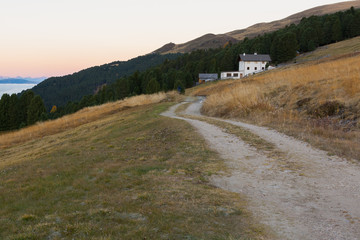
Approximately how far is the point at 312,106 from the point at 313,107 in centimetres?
17

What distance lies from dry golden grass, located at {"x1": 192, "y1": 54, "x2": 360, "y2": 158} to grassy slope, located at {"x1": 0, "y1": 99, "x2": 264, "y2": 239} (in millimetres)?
4864

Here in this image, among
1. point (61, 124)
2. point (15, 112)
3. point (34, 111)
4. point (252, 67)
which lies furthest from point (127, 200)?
point (252, 67)

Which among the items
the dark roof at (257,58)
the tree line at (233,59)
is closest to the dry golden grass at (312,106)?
the tree line at (233,59)

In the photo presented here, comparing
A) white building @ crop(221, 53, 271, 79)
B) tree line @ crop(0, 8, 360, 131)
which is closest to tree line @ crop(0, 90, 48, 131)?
tree line @ crop(0, 8, 360, 131)

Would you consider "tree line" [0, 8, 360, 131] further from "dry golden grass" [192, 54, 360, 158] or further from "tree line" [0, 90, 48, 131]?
"dry golden grass" [192, 54, 360, 158]

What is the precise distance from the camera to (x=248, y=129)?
12758 mm

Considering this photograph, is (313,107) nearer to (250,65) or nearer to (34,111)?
(34,111)

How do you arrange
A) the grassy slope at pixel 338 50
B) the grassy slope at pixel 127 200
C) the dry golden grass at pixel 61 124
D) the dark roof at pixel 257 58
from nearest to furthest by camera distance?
the grassy slope at pixel 127 200 → the dry golden grass at pixel 61 124 → the grassy slope at pixel 338 50 → the dark roof at pixel 257 58

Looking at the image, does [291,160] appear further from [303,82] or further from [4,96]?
[4,96]

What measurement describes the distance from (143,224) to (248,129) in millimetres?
9563

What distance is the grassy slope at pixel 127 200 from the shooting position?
13.4 ft

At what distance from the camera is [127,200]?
5426 millimetres

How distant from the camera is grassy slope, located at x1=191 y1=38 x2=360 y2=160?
32.2 ft

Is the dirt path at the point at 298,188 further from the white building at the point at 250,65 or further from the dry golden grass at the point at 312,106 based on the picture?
the white building at the point at 250,65
